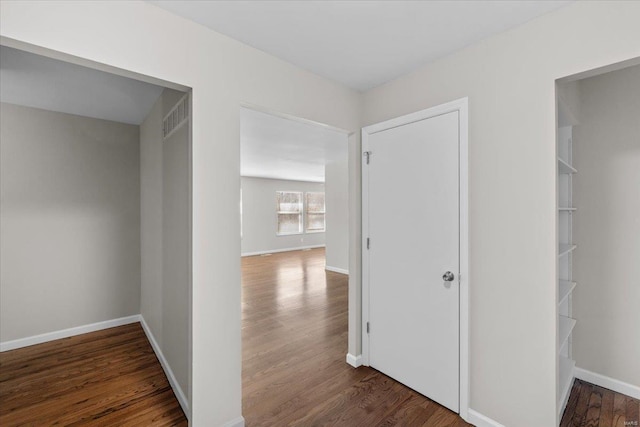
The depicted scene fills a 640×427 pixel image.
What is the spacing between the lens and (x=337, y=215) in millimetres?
6949

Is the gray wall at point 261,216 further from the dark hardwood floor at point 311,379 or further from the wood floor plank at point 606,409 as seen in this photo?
the wood floor plank at point 606,409

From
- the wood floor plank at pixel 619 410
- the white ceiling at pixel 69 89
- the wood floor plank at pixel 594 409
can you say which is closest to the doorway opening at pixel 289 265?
the white ceiling at pixel 69 89

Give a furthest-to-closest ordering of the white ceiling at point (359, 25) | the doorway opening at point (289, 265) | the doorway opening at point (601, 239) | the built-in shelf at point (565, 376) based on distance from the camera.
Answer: the doorway opening at point (289, 265) < the doorway opening at point (601, 239) < the built-in shelf at point (565, 376) < the white ceiling at point (359, 25)

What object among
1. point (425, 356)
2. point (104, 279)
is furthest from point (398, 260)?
point (104, 279)

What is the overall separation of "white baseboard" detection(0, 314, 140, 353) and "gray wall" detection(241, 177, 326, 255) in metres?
5.19

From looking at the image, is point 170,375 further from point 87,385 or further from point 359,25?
point 359,25

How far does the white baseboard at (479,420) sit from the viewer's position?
5.89ft

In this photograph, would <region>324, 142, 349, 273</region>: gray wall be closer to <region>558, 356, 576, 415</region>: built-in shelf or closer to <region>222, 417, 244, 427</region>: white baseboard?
<region>558, 356, 576, 415</region>: built-in shelf

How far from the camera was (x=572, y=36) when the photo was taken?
59.1 inches

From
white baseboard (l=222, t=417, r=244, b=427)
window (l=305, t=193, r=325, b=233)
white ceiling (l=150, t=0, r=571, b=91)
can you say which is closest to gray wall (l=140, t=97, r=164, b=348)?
white baseboard (l=222, t=417, r=244, b=427)

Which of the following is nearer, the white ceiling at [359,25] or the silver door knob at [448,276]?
the white ceiling at [359,25]

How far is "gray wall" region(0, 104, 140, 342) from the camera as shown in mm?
2941

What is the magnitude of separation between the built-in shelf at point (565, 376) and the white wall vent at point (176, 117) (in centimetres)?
303

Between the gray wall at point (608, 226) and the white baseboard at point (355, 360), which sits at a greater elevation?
the gray wall at point (608, 226)
